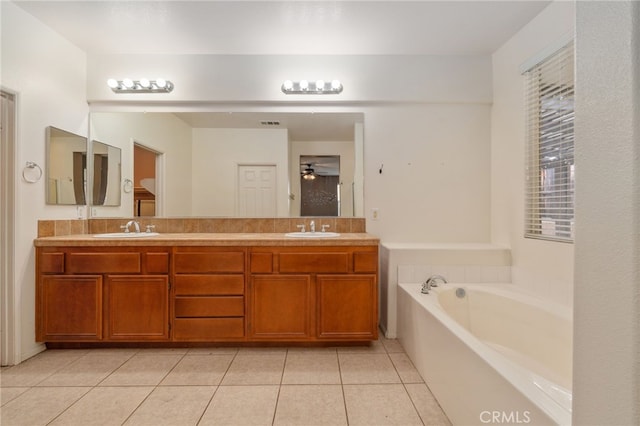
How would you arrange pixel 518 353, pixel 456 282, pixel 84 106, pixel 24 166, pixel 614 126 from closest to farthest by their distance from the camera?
1. pixel 614 126
2. pixel 518 353
3. pixel 24 166
4. pixel 456 282
5. pixel 84 106

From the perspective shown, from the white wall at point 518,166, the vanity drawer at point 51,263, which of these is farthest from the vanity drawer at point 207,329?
the white wall at point 518,166

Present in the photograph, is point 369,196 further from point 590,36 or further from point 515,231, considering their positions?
point 590,36

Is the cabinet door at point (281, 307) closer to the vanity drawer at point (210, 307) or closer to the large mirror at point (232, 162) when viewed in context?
the vanity drawer at point (210, 307)

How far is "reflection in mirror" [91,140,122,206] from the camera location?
8.84ft

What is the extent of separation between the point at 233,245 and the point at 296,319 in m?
0.71

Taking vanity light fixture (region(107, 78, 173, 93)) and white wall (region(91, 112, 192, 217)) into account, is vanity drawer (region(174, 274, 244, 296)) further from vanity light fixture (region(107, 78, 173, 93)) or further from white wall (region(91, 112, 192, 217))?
vanity light fixture (region(107, 78, 173, 93))

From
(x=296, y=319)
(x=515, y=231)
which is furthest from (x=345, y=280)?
(x=515, y=231)

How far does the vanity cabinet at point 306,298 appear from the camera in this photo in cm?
220

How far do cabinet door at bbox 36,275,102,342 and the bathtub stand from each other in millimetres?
2283

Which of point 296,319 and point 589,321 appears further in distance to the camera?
point 296,319

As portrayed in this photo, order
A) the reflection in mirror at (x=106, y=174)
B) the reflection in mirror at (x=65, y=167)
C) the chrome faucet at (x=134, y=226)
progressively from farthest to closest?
the reflection in mirror at (x=106, y=174) < the chrome faucet at (x=134, y=226) < the reflection in mirror at (x=65, y=167)

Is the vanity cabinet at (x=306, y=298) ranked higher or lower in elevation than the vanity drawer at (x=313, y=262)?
lower

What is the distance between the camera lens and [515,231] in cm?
240

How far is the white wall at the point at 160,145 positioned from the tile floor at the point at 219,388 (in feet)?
3.97
